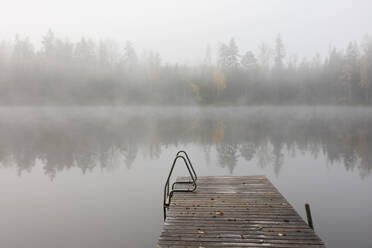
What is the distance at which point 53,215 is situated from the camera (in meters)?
7.82

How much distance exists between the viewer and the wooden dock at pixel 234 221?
4059mm

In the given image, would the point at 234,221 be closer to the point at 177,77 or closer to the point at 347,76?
the point at 177,77

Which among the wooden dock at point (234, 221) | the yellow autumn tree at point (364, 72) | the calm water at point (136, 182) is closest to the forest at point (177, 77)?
the yellow autumn tree at point (364, 72)

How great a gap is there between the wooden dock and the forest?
61.2 metres

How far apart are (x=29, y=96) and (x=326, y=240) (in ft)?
263

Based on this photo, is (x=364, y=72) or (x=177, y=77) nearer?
(x=364, y=72)

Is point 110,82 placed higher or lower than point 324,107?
higher

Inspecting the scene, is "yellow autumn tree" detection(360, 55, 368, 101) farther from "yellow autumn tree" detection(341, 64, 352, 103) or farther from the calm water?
the calm water

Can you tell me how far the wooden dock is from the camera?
4.06 meters

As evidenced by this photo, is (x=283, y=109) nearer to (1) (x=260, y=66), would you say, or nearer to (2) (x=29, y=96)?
(1) (x=260, y=66)

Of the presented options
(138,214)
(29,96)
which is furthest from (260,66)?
(138,214)

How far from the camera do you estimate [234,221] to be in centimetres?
481

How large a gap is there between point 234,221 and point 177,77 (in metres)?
71.1

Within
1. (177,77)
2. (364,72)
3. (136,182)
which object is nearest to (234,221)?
(136,182)
